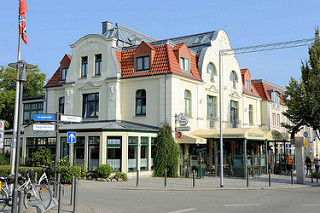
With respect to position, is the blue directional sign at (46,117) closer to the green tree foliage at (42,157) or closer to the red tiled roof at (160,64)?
the green tree foliage at (42,157)

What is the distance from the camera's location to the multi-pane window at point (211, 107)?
30.4 m

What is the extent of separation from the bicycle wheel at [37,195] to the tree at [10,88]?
84.8 ft

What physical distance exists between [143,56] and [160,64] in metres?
1.77

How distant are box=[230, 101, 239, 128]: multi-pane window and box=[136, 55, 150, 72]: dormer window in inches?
396

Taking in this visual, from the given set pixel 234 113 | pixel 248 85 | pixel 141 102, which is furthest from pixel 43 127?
pixel 248 85

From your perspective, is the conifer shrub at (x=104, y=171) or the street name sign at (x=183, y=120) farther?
the street name sign at (x=183, y=120)

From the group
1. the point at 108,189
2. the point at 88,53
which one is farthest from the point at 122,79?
the point at 108,189

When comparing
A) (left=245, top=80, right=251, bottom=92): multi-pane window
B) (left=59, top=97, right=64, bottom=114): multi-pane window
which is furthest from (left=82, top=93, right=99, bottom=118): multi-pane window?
(left=245, top=80, right=251, bottom=92): multi-pane window

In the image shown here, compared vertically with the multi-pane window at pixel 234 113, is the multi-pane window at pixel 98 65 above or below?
above

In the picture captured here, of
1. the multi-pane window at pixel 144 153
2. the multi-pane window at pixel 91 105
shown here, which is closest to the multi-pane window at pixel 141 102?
the multi-pane window at pixel 144 153

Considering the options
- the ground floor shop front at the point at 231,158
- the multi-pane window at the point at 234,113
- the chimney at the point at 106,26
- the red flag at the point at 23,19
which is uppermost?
the chimney at the point at 106,26

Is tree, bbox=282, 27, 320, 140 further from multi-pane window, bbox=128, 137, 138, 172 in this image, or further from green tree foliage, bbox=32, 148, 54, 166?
green tree foliage, bbox=32, 148, 54, 166

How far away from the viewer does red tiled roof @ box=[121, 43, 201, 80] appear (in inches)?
1042

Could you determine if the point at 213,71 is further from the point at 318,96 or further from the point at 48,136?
the point at 48,136
